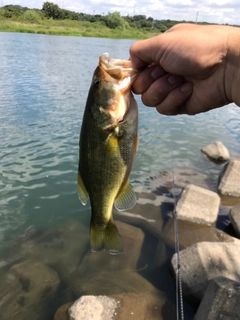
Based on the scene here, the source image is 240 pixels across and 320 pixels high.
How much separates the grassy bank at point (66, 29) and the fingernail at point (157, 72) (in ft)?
174

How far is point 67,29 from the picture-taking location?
198 feet

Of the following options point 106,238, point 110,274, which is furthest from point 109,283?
point 106,238

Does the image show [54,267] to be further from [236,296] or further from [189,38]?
[189,38]

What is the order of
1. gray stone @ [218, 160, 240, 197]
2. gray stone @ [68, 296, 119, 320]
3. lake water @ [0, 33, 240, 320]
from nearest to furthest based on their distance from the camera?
gray stone @ [68, 296, 119, 320]
lake water @ [0, 33, 240, 320]
gray stone @ [218, 160, 240, 197]

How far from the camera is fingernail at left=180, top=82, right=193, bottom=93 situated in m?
2.85

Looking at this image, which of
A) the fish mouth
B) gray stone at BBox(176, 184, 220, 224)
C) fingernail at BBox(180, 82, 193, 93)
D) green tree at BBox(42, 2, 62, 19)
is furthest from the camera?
green tree at BBox(42, 2, 62, 19)

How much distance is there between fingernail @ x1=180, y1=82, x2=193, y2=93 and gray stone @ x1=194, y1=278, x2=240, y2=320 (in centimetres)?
253

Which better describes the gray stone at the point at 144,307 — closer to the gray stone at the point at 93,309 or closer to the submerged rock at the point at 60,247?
the gray stone at the point at 93,309

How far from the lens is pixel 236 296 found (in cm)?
406

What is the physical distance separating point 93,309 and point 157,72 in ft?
11.1

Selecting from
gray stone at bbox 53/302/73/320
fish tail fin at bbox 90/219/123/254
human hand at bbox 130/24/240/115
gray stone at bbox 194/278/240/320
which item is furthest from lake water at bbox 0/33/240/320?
human hand at bbox 130/24/240/115

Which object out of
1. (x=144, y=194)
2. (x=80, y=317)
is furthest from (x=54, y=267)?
(x=144, y=194)

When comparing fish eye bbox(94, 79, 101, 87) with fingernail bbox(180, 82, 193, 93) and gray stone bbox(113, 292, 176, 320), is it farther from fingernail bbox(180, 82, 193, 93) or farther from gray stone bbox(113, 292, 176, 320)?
gray stone bbox(113, 292, 176, 320)

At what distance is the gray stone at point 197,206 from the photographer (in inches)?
292
